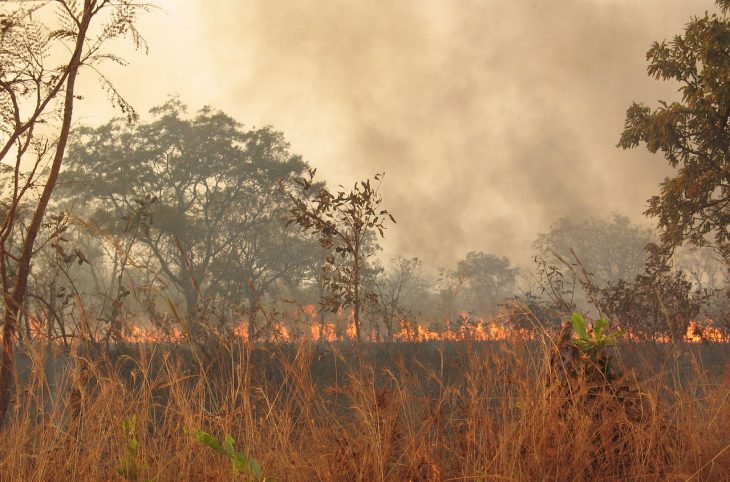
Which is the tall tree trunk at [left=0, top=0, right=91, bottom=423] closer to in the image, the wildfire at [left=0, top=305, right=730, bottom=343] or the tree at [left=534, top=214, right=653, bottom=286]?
the wildfire at [left=0, top=305, right=730, bottom=343]

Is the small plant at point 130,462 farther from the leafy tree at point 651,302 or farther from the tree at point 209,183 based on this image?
the tree at point 209,183

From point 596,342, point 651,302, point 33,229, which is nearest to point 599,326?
point 596,342

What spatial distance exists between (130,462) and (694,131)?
13203 mm

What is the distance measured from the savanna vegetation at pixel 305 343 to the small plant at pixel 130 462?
0.02 metres

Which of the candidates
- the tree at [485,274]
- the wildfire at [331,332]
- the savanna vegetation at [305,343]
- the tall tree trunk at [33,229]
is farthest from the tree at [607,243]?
the tall tree trunk at [33,229]

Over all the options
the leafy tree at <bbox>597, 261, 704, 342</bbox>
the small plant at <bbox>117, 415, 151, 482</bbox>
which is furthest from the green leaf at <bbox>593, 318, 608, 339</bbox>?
the leafy tree at <bbox>597, 261, 704, 342</bbox>

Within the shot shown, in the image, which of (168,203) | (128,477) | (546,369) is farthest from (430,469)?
(168,203)

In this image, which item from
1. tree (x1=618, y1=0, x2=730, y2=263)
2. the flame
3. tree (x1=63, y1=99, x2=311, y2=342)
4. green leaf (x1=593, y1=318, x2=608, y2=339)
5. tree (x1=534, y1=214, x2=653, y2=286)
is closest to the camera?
green leaf (x1=593, y1=318, x2=608, y2=339)

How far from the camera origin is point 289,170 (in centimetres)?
2867

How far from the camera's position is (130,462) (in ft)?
10.6

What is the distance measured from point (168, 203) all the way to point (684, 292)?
20049 millimetres

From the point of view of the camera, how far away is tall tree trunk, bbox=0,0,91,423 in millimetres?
4297

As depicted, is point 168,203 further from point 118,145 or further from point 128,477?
point 128,477

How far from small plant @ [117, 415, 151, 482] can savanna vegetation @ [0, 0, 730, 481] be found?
19 mm
